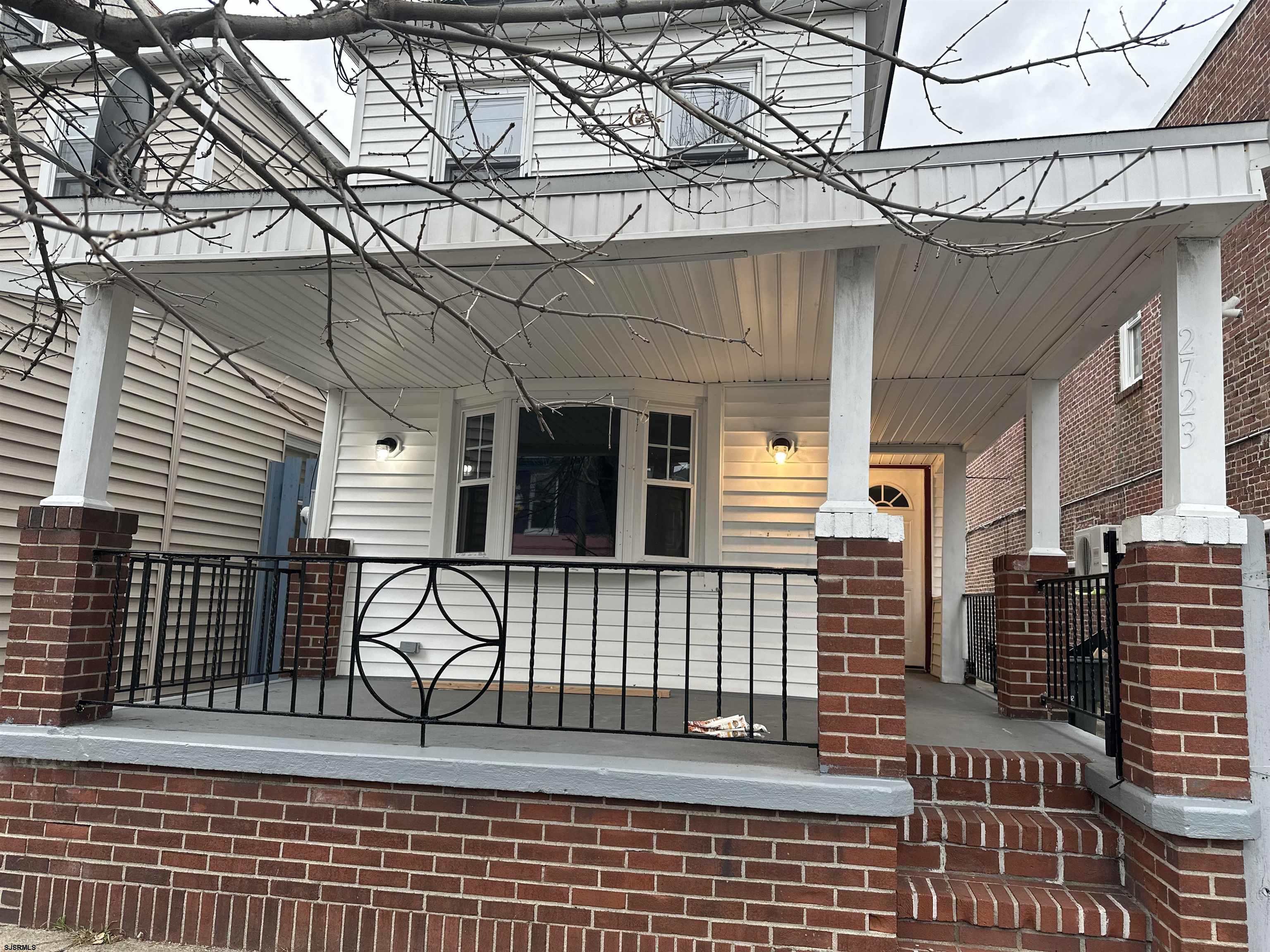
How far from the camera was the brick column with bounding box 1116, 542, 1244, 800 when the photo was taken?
2789 mm

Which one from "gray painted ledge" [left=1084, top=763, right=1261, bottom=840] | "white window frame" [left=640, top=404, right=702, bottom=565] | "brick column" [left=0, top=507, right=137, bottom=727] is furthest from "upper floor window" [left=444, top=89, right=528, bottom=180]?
"gray painted ledge" [left=1084, top=763, right=1261, bottom=840]

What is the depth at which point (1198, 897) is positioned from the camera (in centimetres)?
269

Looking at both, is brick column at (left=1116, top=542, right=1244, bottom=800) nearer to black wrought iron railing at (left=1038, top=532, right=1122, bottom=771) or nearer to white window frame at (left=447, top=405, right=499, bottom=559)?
black wrought iron railing at (left=1038, top=532, right=1122, bottom=771)

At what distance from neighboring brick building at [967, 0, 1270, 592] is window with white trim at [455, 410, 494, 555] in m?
5.59

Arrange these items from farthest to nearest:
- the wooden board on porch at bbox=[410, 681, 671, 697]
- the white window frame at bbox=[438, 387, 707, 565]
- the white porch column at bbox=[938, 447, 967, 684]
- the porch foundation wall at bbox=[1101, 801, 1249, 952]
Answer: the white porch column at bbox=[938, 447, 967, 684]
the white window frame at bbox=[438, 387, 707, 565]
the wooden board on porch at bbox=[410, 681, 671, 697]
the porch foundation wall at bbox=[1101, 801, 1249, 952]

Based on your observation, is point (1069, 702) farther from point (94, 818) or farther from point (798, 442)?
point (94, 818)

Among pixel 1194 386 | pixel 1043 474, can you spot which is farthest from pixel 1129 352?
pixel 1194 386

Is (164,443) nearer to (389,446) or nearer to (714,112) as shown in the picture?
(389,446)

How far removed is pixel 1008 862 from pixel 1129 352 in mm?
7801

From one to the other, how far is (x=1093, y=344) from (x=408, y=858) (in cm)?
430

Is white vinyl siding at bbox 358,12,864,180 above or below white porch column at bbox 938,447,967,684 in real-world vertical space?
above

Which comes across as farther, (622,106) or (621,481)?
(622,106)

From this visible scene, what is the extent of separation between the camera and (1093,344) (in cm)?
435

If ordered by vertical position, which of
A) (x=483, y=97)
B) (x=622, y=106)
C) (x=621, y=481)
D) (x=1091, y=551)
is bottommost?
(x=1091, y=551)
